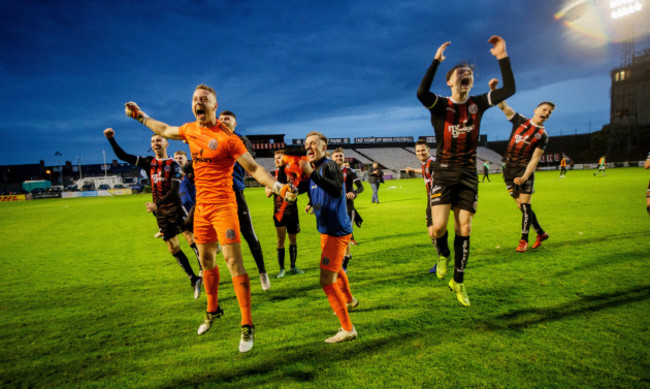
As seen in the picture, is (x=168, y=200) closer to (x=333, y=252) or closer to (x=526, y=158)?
(x=333, y=252)

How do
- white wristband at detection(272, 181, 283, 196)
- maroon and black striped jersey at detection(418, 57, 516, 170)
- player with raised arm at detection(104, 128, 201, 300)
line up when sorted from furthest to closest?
player with raised arm at detection(104, 128, 201, 300), maroon and black striped jersey at detection(418, 57, 516, 170), white wristband at detection(272, 181, 283, 196)

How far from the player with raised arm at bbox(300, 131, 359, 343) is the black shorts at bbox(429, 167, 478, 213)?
163 centimetres

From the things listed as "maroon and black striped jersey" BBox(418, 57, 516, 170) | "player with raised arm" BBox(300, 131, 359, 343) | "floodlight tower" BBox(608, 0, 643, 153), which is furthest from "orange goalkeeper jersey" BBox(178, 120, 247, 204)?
"floodlight tower" BBox(608, 0, 643, 153)

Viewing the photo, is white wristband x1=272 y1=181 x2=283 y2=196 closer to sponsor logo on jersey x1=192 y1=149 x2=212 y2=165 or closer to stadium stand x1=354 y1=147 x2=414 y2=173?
sponsor logo on jersey x1=192 y1=149 x2=212 y2=165

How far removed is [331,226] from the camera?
132 inches

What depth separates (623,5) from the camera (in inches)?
1734

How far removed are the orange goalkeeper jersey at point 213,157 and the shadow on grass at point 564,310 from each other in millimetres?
3366

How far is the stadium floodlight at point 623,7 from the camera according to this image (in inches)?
1684

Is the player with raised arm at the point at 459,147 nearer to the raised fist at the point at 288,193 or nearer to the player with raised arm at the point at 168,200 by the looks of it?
the raised fist at the point at 288,193

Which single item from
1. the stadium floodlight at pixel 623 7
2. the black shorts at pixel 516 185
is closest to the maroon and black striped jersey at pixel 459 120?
the black shorts at pixel 516 185

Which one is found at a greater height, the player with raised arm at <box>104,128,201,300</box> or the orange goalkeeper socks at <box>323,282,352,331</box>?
the player with raised arm at <box>104,128,201,300</box>

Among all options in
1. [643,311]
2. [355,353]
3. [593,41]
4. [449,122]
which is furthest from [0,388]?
[593,41]

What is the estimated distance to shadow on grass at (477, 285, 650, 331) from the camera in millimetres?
3500

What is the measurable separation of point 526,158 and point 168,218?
712cm
